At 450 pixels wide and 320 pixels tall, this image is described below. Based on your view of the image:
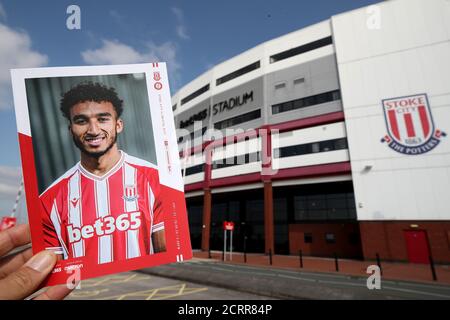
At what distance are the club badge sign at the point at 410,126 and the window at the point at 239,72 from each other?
15505mm

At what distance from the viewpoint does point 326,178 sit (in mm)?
23484

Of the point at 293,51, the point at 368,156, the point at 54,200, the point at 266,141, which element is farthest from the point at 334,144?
the point at 54,200

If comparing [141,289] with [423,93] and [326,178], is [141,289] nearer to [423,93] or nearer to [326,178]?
[326,178]

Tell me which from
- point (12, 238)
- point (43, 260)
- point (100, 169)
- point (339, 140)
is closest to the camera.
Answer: point (43, 260)

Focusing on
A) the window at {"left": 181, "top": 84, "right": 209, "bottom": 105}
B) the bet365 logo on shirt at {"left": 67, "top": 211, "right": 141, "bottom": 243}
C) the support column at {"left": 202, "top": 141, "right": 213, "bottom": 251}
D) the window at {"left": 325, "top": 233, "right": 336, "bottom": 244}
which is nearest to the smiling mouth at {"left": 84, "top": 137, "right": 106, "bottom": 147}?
the bet365 logo on shirt at {"left": 67, "top": 211, "right": 141, "bottom": 243}

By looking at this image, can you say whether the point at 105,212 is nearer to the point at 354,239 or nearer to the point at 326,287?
the point at 326,287

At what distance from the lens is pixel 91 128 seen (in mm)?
2430

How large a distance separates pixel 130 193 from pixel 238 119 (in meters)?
28.7

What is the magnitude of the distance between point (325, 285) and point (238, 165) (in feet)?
56.2

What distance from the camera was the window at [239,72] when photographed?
30938 mm

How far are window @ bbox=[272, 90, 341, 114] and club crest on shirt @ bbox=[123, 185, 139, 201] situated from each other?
2584 cm

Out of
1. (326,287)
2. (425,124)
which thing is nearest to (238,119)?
(425,124)

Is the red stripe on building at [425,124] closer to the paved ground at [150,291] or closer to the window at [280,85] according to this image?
the window at [280,85]

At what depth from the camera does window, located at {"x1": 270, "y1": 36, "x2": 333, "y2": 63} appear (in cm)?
2670
